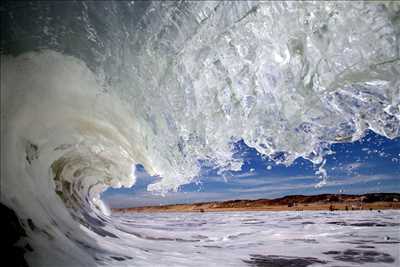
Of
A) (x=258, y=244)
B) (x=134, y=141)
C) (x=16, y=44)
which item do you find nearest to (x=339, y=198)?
(x=258, y=244)

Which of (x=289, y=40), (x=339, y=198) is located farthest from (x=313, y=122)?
(x=339, y=198)

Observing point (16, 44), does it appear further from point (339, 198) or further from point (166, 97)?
point (339, 198)

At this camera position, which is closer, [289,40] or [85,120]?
[289,40]

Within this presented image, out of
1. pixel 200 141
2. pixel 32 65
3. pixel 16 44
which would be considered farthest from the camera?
pixel 200 141

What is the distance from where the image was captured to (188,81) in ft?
15.5

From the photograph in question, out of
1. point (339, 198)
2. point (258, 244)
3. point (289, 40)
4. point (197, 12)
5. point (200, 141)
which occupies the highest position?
point (197, 12)

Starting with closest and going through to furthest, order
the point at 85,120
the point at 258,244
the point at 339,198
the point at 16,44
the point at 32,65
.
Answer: the point at 16,44, the point at 32,65, the point at 85,120, the point at 258,244, the point at 339,198

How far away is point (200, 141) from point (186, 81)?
1.17 metres

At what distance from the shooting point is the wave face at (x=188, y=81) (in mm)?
3752

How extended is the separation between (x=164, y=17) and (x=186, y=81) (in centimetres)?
105

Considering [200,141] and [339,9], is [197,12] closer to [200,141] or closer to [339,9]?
[339,9]

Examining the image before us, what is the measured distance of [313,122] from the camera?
15.6 feet

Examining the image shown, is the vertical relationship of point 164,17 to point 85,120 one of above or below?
above

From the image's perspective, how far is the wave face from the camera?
3.75 meters
